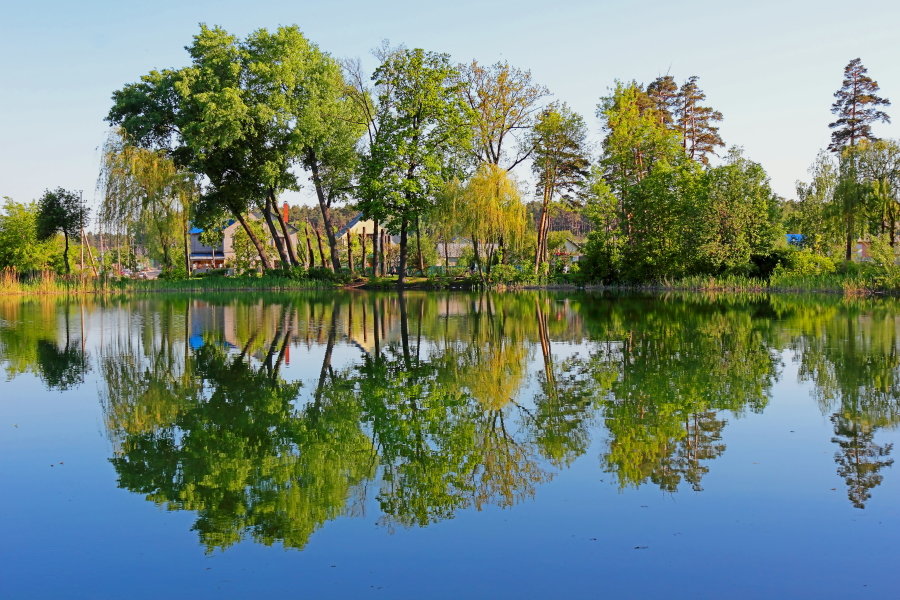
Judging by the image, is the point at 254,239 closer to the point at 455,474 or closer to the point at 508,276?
the point at 508,276

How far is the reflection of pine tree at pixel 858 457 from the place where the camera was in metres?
6.05

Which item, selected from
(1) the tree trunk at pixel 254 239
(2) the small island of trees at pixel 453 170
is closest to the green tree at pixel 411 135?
(2) the small island of trees at pixel 453 170

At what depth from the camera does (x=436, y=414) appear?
8.74m

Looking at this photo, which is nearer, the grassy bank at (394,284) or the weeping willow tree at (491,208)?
the grassy bank at (394,284)

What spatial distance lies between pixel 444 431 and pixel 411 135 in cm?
3399

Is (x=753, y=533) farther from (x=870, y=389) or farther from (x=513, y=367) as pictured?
(x=513, y=367)

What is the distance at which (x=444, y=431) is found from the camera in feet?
25.9

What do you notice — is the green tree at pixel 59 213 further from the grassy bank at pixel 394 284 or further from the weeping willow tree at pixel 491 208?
the weeping willow tree at pixel 491 208

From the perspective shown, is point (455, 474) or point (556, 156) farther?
point (556, 156)

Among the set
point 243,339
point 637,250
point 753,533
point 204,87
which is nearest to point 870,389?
A: point 753,533

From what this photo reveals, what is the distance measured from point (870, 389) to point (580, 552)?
6.96m

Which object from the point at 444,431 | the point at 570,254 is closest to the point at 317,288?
the point at 570,254

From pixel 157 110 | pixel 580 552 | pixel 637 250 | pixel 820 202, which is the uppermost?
pixel 157 110

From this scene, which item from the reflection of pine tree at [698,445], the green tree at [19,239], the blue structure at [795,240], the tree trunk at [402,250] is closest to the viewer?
the reflection of pine tree at [698,445]
